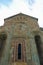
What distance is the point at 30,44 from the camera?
58.1 feet

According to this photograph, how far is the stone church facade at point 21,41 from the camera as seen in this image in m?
16.4

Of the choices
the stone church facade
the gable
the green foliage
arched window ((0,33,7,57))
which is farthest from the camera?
the gable

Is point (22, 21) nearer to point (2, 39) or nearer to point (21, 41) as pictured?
point (2, 39)

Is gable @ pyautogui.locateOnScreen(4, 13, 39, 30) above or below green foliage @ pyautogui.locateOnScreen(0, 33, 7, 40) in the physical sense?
above

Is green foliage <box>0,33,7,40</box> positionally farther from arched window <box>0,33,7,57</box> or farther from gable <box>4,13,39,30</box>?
gable <box>4,13,39,30</box>

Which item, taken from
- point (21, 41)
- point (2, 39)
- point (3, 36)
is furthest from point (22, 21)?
point (21, 41)

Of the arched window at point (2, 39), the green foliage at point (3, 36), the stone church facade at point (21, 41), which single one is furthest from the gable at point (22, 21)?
the arched window at point (2, 39)

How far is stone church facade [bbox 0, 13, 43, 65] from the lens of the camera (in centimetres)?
1636

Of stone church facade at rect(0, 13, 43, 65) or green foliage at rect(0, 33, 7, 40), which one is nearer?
stone church facade at rect(0, 13, 43, 65)

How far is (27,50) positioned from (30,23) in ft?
14.6

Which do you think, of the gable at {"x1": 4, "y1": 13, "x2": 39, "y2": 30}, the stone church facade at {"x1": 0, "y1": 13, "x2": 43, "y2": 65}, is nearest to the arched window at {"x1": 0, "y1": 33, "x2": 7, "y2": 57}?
the stone church facade at {"x1": 0, "y1": 13, "x2": 43, "y2": 65}

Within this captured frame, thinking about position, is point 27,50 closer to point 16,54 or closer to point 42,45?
point 16,54

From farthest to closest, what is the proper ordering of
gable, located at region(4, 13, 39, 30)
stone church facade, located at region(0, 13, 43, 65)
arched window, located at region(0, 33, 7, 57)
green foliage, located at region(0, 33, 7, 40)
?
gable, located at region(4, 13, 39, 30) → green foliage, located at region(0, 33, 7, 40) → arched window, located at region(0, 33, 7, 57) → stone church facade, located at region(0, 13, 43, 65)

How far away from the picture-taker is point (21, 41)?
17.7 m
